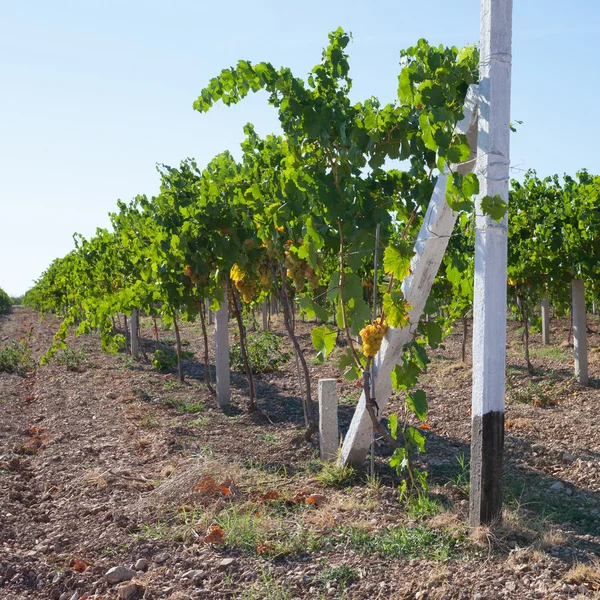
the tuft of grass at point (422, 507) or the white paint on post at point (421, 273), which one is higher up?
the white paint on post at point (421, 273)

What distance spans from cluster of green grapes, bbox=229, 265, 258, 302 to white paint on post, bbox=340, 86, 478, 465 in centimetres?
302

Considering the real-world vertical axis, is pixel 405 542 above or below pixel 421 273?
below

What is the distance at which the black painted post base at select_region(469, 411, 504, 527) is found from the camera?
Answer: 11.8 feet

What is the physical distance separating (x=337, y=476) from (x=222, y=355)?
3.93m

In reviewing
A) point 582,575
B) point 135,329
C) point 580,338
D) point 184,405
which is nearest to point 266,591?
point 582,575

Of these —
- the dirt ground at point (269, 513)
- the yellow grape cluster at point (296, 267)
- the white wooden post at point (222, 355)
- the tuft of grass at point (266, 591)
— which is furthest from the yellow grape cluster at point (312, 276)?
the tuft of grass at point (266, 591)

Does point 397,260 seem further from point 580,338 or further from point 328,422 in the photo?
point 580,338

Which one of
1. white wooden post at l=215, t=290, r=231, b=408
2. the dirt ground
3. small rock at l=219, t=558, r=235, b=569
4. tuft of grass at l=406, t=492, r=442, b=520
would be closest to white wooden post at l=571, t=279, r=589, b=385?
the dirt ground

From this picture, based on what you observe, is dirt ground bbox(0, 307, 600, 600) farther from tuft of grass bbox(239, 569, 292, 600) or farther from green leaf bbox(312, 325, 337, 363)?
green leaf bbox(312, 325, 337, 363)

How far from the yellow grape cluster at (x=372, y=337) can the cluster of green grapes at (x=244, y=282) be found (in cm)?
327

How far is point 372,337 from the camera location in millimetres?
4316

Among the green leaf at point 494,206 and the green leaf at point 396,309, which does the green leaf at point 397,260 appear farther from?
the green leaf at point 494,206

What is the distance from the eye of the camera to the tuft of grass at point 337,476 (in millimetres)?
4887

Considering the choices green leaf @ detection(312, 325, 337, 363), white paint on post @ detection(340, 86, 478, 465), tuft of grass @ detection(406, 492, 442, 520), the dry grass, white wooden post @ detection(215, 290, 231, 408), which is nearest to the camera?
the dry grass
